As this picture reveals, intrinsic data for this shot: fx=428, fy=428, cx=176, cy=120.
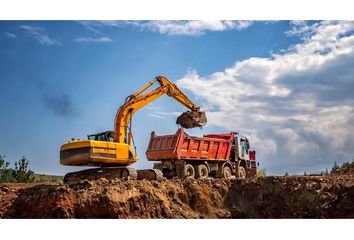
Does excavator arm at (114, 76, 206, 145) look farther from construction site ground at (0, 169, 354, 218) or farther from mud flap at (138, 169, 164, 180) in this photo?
construction site ground at (0, 169, 354, 218)

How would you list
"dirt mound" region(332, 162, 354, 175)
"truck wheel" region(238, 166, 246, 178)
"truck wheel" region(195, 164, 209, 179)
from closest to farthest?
1. "truck wheel" region(195, 164, 209, 179)
2. "dirt mound" region(332, 162, 354, 175)
3. "truck wheel" region(238, 166, 246, 178)

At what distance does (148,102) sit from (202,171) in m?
3.62

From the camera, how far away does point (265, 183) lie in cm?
1530

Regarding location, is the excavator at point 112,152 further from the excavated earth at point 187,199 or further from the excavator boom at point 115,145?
the excavated earth at point 187,199

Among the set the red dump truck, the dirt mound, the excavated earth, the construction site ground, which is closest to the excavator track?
the construction site ground

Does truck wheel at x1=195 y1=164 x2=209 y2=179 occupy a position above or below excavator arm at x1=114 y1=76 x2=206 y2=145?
below

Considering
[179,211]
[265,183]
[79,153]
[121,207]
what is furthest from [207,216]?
[79,153]

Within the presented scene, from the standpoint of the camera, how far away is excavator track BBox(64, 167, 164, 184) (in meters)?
14.6

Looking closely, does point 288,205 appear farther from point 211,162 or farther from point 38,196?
point 38,196

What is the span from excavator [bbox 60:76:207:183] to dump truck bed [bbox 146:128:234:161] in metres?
1.72

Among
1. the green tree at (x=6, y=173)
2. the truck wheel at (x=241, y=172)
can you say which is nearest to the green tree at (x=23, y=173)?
the green tree at (x=6, y=173)

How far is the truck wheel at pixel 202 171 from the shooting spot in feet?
57.1

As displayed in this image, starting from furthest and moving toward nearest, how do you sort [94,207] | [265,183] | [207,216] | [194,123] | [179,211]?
1. [194,123]
2. [265,183]
3. [207,216]
4. [179,211]
5. [94,207]

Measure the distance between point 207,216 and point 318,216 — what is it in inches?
138
